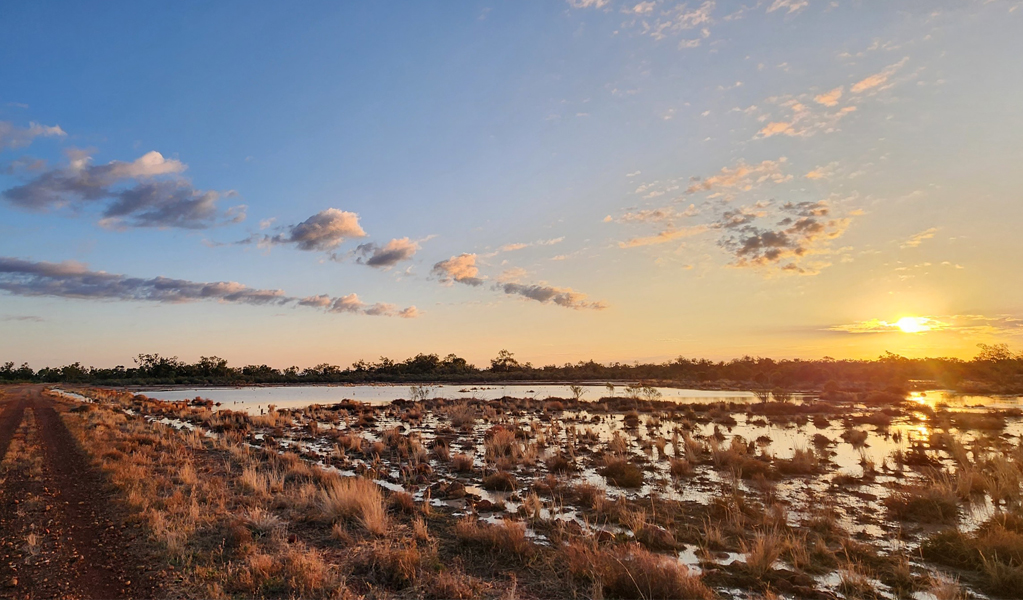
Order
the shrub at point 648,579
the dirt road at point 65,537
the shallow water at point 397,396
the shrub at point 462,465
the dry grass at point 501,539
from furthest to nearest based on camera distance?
1. the shallow water at point 397,396
2. the shrub at point 462,465
3. the dry grass at point 501,539
4. the dirt road at point 65,537
5. the shrub at point 648,579

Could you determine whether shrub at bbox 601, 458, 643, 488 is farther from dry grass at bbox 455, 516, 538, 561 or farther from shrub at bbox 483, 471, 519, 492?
dry grass at bbox 455, 516, 538, 561

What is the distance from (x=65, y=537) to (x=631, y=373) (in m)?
108

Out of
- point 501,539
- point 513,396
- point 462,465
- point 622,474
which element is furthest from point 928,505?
point 513,396

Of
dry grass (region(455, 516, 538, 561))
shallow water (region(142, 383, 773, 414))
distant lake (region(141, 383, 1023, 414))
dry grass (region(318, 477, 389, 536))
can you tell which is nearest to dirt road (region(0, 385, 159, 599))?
dry grass (region(318, 477, 389, 536))

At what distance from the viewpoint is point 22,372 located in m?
158

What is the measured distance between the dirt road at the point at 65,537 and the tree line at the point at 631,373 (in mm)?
68694

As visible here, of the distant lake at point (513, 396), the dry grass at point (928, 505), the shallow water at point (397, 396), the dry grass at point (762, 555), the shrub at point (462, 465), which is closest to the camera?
the dry grass at point (762, 555)

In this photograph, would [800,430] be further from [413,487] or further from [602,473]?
[413,487]

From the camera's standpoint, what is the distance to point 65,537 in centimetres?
971

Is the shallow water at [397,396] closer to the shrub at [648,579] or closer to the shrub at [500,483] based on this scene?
the shrub at [500,483]

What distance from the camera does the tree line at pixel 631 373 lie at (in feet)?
245

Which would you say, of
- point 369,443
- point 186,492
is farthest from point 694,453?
point 186,492

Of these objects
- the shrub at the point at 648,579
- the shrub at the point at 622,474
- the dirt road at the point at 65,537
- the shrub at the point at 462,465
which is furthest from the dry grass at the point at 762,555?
the shrub at the point at 462,465

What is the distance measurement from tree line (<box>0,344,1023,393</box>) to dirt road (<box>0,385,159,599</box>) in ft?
225
